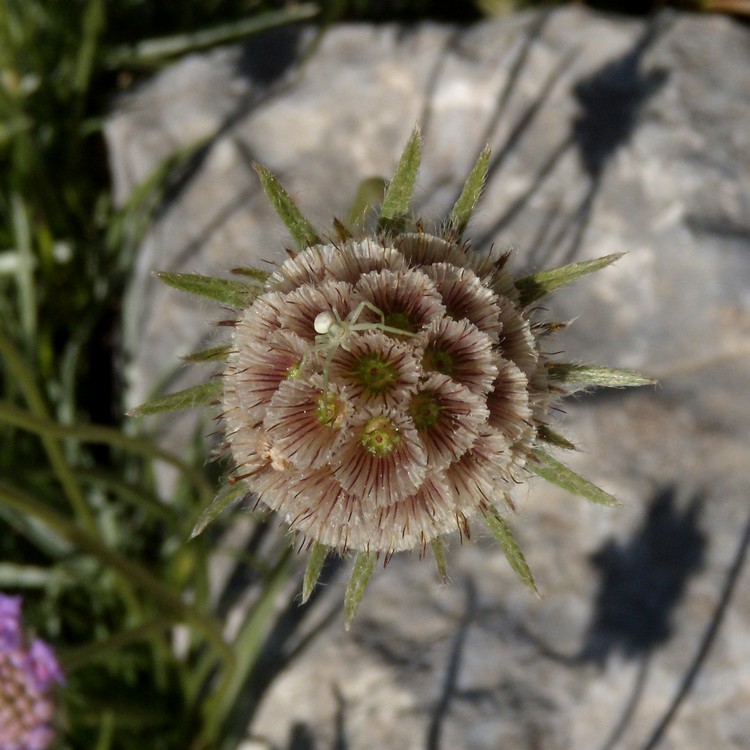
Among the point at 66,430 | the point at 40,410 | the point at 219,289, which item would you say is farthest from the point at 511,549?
the point at 40,410

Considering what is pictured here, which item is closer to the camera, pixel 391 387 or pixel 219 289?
pixel 391 387


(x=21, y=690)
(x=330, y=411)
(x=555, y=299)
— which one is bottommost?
(x=555, y=299)

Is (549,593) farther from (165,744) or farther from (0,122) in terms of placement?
(0,122)

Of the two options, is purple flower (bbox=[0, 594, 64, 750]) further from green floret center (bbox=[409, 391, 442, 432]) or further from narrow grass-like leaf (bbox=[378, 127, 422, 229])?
narrow grass-like leaf (bbox=[378, 127, 422, 229])

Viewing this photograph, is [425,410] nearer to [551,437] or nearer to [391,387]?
[391,387]

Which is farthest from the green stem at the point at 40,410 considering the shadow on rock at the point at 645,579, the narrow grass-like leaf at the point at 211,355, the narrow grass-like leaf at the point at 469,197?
the shadow on rock at the point at 645,579

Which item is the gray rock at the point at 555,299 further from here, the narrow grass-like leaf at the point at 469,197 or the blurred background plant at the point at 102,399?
the narrow grass-like leaf at the point at 469,197

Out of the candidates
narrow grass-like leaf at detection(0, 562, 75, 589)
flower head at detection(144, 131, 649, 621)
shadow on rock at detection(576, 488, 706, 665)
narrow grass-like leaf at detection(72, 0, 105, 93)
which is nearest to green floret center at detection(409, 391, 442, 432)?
flower head at detection(144, 131, 649, 621)
